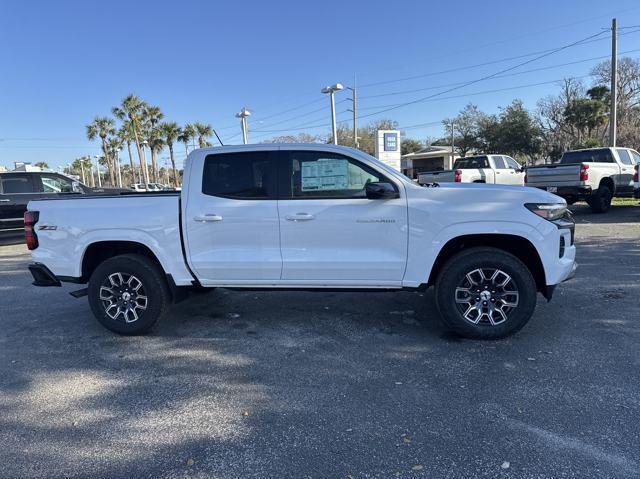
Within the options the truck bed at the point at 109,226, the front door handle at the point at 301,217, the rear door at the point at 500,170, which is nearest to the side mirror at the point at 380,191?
the front door handle at the point at 301,217

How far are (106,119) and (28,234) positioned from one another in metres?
64.9

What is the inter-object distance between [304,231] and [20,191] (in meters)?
11.3

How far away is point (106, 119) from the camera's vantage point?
61.9 metres

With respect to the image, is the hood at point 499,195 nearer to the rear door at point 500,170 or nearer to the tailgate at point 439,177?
the tailgate at point 439,177

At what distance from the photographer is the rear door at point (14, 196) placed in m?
12.1

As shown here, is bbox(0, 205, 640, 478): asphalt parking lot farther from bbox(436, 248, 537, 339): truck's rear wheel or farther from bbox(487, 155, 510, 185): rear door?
bbox(487, 155, 510, 185): rear door

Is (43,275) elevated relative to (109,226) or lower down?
lower down

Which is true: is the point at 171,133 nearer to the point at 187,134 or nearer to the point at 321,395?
the point at 187,134

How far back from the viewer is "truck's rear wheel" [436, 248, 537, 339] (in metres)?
4.18

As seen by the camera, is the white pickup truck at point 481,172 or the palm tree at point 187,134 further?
the palm tree at point 187,134

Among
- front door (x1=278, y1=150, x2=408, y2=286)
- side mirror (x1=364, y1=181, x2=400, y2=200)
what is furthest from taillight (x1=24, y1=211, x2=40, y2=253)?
side mirror (x1=364, y1=181, x2=400, y2=200)

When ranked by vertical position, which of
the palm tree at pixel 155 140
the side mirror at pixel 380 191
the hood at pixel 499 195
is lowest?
the hood at pixel 499 195

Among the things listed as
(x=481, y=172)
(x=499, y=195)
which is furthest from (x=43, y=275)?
(x=481, y=172)

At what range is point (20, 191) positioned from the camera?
485 inches
